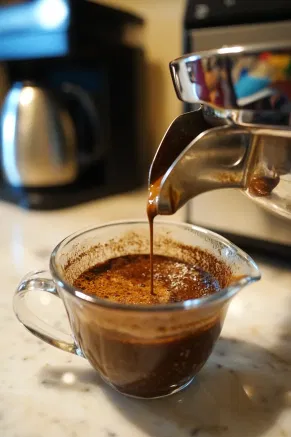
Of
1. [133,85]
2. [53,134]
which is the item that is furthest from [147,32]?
[53,134]

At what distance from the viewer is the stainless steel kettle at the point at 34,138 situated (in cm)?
83

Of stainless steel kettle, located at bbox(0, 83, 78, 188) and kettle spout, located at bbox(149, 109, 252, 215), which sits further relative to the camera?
stainless steel kettle, located at bbox(0, 83, 78, 188)

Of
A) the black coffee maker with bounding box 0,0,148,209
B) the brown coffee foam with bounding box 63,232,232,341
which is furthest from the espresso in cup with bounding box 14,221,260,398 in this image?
the black coffee maker with bounding box 0,0,148,209

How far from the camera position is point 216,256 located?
1.43 feet

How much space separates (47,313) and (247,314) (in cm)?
22

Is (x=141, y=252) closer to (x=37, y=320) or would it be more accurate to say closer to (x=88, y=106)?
(x=37, y=320)

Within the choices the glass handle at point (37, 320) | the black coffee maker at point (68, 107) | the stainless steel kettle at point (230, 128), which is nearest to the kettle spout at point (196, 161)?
the stainless steel kettle at point (230, 128)

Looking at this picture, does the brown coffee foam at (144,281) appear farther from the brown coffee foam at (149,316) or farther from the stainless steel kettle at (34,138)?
the stainless steel kettle at (34,138)

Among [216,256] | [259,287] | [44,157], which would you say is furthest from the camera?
[44,157]

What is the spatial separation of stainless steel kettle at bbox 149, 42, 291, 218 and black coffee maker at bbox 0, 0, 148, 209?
0.49 m

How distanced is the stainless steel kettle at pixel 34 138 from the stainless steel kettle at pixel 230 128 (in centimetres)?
51

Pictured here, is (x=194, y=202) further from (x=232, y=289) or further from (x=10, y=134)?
(x=10, y=134)

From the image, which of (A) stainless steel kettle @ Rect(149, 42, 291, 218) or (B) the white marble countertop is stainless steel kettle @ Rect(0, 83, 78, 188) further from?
(A) stainless steel kettle @ Rect(149, 42, 291, 218)

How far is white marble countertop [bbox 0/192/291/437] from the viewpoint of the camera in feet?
1.08
